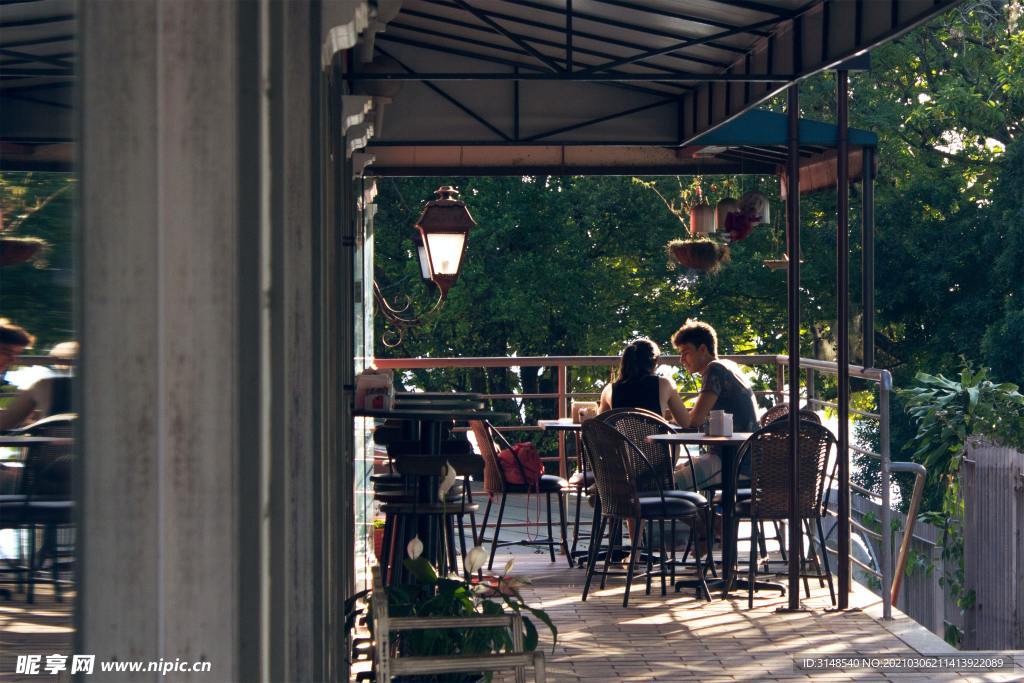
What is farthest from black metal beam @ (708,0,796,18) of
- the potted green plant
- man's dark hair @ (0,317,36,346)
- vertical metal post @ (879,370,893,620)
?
man's dark hair @ (0,317,36,346)

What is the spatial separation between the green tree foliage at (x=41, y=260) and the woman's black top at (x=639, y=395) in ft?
19.0

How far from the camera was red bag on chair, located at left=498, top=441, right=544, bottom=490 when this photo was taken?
7.48 m

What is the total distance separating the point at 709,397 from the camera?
23.5 ft

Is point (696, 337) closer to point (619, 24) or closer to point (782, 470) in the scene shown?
point (782, 470)

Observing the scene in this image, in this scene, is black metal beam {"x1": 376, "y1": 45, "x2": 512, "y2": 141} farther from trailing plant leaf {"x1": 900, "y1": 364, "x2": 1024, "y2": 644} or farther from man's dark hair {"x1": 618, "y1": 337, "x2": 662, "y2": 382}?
trailing plant leaf {"x1": 900, "y1": 364, "x2": 1024, "y2": 644}

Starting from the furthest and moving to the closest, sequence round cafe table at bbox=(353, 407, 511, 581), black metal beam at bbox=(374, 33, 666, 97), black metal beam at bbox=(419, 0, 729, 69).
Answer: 1. black metal beam at bbox=(374, 33, 666, 97)
2. black metal beam at bbox=(419, 0, 729, 69)
3. round cafe table at bbox=(353, 407, 511, 581)

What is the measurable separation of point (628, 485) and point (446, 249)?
197 centimetres

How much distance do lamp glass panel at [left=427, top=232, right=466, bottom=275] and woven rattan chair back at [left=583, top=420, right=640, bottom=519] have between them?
1.55m

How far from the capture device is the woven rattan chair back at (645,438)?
21.1 ft

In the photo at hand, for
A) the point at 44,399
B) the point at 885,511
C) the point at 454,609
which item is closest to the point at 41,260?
the point at 44,399

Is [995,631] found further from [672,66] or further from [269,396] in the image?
[269,396]

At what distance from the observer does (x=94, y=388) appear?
1.59 metres

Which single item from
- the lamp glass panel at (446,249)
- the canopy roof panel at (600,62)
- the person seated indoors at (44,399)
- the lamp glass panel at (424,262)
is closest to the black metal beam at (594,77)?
the canopy roof panel at (600,62)

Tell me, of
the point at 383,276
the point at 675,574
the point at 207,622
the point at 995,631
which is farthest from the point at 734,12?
the point at 383,276
